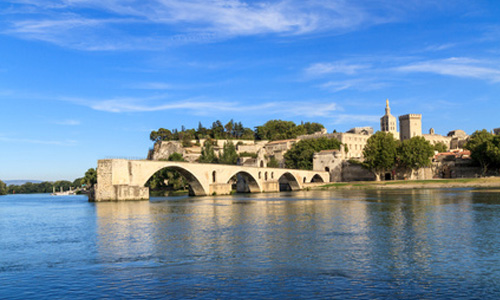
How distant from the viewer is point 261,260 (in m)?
15.5

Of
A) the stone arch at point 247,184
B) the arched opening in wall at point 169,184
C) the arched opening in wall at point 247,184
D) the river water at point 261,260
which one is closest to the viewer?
the river water at point 261,260

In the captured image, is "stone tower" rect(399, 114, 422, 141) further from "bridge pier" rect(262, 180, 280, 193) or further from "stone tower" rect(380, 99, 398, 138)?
"bridge pier" rect(262, 180, 280, 193)

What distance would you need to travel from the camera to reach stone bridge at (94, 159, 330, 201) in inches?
1989

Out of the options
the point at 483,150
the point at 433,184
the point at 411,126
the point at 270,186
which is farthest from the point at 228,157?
the point at 411,126

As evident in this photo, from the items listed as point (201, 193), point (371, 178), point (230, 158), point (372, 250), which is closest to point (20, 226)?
point (372, 250)

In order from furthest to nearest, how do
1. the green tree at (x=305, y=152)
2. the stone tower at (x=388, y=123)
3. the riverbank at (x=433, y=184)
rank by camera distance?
the stone tower at (x=388, y=123)
the green tree at (x=305, y=152)
the riverbank at (x=433, y=184)

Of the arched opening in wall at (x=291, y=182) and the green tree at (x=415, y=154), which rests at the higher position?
the green tree at (x=415, y=154)

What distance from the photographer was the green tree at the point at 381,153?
3369 inches

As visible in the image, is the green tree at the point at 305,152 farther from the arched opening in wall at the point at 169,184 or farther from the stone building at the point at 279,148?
the arched opening in wall at the point at 169,184

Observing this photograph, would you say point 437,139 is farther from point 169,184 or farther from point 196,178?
point 196,178

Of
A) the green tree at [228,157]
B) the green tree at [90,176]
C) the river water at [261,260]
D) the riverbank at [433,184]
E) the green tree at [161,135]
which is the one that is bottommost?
the river water at [261,260]

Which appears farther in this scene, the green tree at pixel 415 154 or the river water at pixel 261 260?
the green tree at pixel 415 154

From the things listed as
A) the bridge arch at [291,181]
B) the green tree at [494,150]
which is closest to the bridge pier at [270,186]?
the bridge arch at [291,181]

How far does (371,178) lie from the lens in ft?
326
